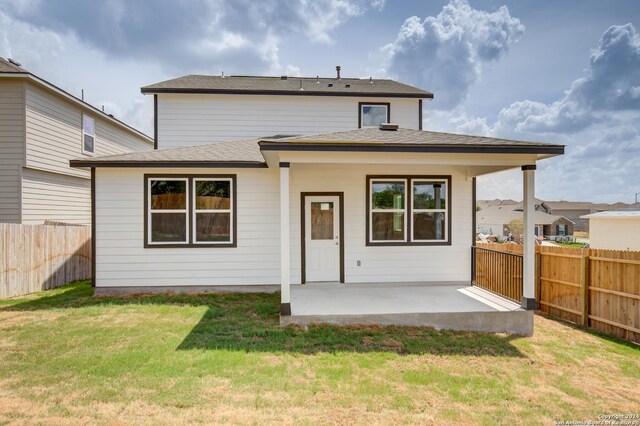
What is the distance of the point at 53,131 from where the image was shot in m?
11.4

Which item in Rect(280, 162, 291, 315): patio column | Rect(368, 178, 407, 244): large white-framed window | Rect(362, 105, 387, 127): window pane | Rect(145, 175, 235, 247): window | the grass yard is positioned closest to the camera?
the grass yard

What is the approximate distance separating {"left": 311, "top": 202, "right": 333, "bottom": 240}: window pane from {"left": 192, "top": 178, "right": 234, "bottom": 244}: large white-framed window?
6.70 ft

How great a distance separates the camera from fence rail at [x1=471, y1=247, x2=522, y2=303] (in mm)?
6785

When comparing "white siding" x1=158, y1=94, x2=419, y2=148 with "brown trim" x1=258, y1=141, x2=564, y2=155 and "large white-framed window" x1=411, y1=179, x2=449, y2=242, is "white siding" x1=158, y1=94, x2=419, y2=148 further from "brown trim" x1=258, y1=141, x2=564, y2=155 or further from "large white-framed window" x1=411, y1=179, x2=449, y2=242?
"brown trim" x1=258, y1=141, x2=564, y2=155

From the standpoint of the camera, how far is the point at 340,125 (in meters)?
11.7

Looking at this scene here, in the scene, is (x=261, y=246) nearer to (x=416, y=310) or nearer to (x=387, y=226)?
(x=387, y=226)

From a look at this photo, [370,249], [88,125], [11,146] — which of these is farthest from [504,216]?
[11,146]

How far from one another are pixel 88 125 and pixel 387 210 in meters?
12.3

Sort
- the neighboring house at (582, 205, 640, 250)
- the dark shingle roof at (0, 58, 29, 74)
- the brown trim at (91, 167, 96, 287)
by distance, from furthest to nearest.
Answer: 1. the neighboring house at (582, 205, 640, 250)
2. the dark shingle roof at (0, 58, 29, 74)
3. the brown trim at (91, 167, 96, 287)

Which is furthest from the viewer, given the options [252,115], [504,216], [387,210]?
[504,216]

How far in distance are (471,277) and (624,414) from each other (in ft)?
16.2

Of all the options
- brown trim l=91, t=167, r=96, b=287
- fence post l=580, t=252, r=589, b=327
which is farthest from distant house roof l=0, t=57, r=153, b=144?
fence post l=580, t=252, r=589, b=327

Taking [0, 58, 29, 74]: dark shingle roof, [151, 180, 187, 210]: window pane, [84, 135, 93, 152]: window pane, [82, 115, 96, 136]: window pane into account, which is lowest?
[151, 180, 187, 210]: window pane

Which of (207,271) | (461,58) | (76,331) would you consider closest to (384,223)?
(207,271)
